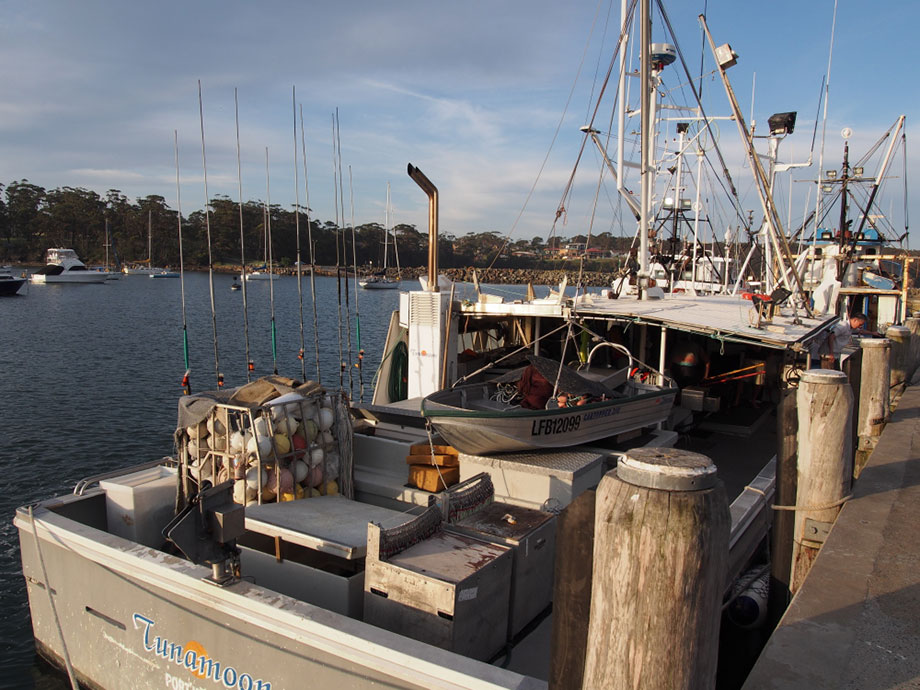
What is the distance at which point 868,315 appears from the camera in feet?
89.4

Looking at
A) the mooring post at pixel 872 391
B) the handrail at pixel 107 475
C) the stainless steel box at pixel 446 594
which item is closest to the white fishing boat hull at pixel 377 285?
the mooring post at pixel 872 391

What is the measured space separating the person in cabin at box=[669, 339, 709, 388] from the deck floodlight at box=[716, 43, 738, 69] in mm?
5411

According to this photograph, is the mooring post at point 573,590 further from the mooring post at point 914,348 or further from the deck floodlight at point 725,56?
the mooring post at point 914,348

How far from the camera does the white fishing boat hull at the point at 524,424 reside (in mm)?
7742

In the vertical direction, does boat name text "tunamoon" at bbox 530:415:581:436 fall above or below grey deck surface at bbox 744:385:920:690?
above

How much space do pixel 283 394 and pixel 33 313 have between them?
54.8m

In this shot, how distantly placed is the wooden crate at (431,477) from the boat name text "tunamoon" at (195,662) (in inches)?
126

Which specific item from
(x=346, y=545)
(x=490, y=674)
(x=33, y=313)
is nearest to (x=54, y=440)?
(x=346, y=545)

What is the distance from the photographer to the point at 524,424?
782 centimetres

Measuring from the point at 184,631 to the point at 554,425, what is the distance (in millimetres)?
4646

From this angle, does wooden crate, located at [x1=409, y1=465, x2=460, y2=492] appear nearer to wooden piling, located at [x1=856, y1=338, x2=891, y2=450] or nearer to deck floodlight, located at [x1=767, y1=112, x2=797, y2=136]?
wooden piling, located at [x1=856, y1=338, x2=891, y2=450]

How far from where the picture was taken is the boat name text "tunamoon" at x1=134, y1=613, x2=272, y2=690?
4.97 meters

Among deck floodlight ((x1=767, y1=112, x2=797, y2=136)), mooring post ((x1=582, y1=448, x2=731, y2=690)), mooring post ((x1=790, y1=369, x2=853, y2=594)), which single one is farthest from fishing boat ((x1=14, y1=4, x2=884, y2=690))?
deck floodlight ((x1=767, y1=112, x2=797, y2=136))

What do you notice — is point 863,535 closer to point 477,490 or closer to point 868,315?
point 477,490
